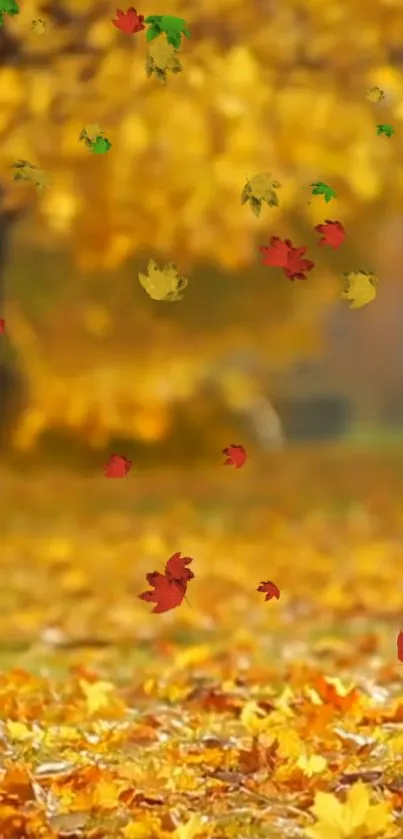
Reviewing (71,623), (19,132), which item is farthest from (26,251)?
(71,623)

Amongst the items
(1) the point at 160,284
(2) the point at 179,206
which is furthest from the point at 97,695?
(2) the point at 179,206

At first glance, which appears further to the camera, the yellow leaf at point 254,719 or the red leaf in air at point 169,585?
the yellow leaf at point 254,719

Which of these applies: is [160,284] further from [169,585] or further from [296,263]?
[169,585]

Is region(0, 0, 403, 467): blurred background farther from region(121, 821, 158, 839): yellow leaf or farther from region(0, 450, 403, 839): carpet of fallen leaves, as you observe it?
region(121, 821, 158, 839): yellow leaf

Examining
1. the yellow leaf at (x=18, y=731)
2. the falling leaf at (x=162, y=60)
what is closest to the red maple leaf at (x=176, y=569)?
the yellow leaf at (x=18, y=731)

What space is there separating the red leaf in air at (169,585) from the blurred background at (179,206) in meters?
2.84

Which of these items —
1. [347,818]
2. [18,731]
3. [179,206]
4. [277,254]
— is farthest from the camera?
[179,206]

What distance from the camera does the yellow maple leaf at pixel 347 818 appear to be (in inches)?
128

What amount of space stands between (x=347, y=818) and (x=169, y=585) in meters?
0.95

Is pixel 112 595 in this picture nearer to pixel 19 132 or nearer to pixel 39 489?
pixel 19 132

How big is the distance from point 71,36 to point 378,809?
449 centimetres

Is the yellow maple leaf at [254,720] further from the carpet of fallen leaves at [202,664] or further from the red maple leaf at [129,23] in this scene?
the red maple leaf at [129,23]

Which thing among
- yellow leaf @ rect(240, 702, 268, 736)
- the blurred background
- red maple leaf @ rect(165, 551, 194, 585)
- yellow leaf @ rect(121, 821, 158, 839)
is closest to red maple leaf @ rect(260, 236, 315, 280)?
red maple leaf @ rect(165, 551, 194, 585)

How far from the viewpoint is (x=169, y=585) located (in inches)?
154
